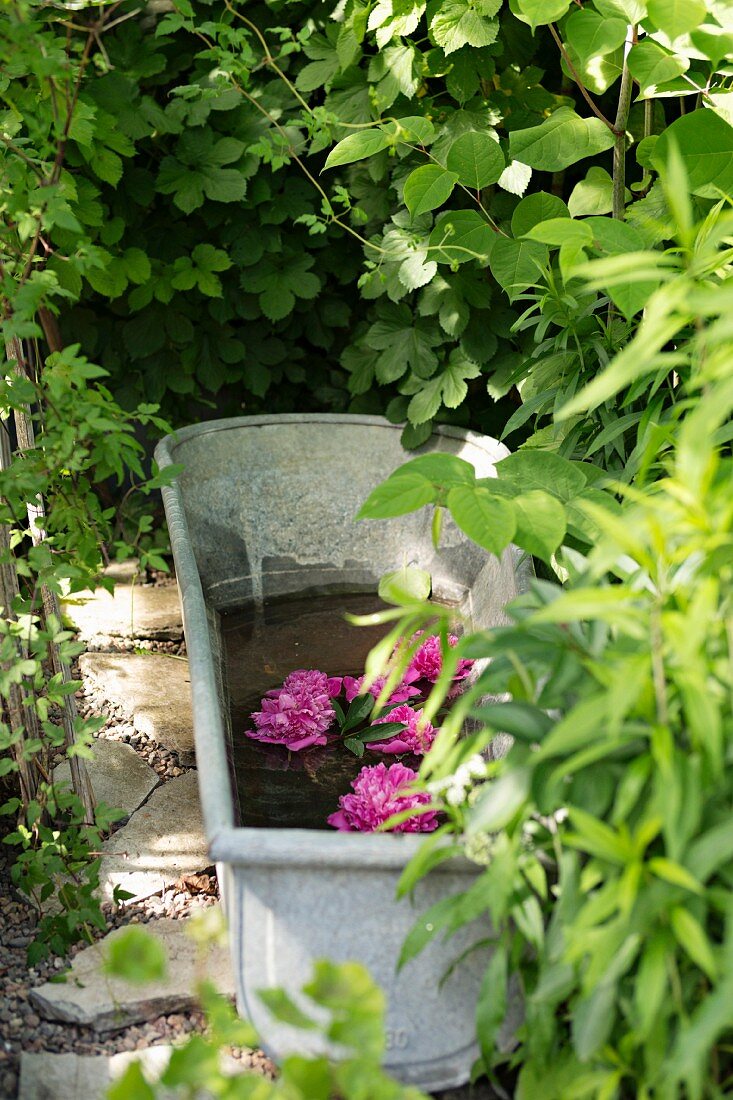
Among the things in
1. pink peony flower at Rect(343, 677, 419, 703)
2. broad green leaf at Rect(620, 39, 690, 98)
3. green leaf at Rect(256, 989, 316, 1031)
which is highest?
broad green leaf at Rect(620, 39, 690, 98)

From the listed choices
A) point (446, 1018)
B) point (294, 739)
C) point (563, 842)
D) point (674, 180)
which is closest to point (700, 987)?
point (563, 842)

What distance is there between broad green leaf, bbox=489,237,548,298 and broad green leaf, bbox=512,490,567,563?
0.69 metres

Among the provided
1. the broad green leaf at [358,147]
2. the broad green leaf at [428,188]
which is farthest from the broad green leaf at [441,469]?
the broad green leaf at [358,147]

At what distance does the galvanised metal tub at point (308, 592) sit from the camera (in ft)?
3.79

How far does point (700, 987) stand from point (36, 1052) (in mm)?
865

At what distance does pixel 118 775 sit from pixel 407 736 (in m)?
0.55

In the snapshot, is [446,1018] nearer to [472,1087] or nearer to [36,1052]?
[472,1087]

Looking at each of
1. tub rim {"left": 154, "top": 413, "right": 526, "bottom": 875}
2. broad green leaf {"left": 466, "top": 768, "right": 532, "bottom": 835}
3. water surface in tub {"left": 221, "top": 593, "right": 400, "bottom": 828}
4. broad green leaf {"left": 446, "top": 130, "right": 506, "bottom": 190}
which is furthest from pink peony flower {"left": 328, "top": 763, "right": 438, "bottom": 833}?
broad green leaf {"left": 446, "top": 130, "right": 506, "bottom": 190}

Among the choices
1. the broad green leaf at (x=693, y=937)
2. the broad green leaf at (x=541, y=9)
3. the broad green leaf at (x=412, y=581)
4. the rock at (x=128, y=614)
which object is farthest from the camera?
the rock at (x=128, y=614)

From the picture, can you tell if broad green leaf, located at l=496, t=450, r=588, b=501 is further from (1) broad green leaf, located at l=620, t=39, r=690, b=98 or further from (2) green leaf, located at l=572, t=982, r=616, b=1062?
(2) green leaf, located at l=572, t=982, r=616, b=1062

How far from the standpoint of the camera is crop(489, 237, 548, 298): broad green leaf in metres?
1.93

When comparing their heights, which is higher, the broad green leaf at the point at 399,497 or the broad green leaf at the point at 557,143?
the broad green leaf at the point at 557,143

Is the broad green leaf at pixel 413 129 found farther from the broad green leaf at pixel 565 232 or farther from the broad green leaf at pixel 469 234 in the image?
the broad green leaf at pixel 565 232

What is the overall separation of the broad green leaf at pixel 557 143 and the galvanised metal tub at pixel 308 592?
541 millimetres
